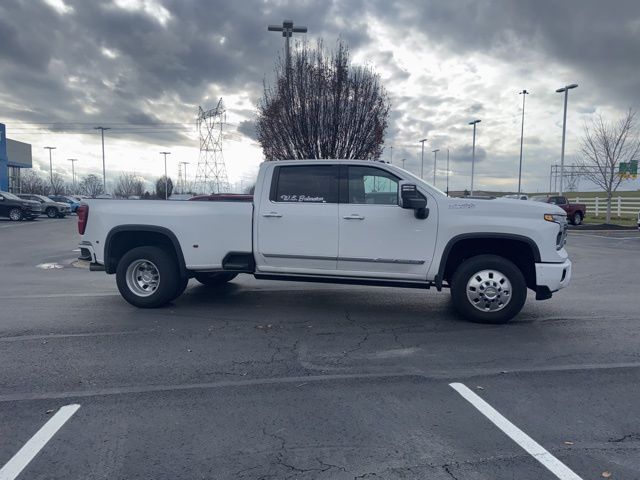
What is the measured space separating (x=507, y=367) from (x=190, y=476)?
3.12 metres

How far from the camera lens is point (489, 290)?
6.10 m

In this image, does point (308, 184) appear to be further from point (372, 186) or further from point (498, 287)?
point (498, 287)

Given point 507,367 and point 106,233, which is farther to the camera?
point 106,233

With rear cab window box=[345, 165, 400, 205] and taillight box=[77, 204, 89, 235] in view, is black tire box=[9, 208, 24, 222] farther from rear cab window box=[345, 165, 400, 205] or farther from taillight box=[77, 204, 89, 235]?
rear cab window box=[345, 165, 400, 205]

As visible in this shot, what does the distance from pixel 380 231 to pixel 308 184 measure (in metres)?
1.16

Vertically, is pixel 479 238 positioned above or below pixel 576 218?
above

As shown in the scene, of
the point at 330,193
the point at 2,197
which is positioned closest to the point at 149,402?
the point at 330,193

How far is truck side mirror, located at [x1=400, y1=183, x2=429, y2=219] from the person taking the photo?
586 centimetres

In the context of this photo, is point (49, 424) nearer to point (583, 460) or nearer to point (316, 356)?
point (316, 356)

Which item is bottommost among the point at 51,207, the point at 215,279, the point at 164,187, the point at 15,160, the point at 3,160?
the point at 215,279

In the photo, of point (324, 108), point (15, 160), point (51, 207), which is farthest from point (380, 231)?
point (15, 160)

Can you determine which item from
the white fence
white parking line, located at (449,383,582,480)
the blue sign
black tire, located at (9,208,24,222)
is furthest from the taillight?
the blue sign

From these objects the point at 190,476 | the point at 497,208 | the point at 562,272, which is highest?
the point at 497,208

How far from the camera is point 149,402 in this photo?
12.8 feet
